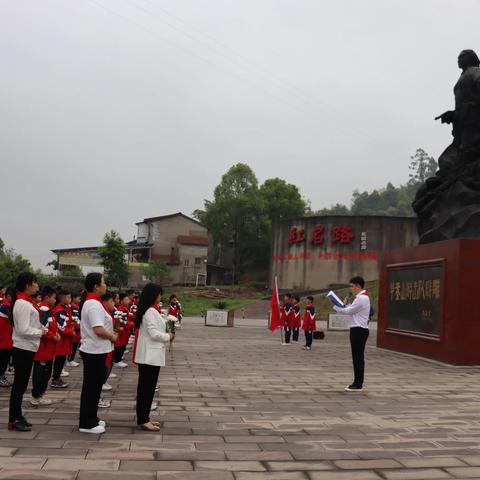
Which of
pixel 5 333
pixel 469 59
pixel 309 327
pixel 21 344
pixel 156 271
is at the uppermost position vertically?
pixel 469 59

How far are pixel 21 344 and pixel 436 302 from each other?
8437 mm

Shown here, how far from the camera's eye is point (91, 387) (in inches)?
203

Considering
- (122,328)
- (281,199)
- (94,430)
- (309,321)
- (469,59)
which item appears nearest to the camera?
(94,430)

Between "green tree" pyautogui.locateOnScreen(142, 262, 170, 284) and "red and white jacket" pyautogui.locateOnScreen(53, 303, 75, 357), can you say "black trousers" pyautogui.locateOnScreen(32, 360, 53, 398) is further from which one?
"green tree" pyautogui.locateOnScreen(142, 262, 170, 284)

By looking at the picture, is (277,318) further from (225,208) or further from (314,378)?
(225,208)

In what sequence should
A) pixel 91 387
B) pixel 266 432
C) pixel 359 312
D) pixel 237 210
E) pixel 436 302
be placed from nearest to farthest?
pixel 91 387, pixel 266 432, pixel 359 312, pixel 436 302, pixel 237 210

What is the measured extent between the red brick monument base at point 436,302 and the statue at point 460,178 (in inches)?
26.4

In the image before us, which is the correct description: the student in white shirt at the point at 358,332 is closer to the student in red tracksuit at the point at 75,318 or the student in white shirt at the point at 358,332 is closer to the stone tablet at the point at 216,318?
the student in red tracksuit at the point at 75,318

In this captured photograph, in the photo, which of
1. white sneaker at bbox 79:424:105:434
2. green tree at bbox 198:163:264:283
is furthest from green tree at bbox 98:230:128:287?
white sneaker at bbox 79:424:105:434

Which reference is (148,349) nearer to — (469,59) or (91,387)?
(91,387)

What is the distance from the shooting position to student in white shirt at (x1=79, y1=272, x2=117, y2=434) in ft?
16.7

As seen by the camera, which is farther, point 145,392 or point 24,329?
point 145,392

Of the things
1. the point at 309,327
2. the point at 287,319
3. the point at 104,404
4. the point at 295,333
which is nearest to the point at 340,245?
the point at 295,333

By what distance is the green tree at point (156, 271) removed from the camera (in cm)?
5222
